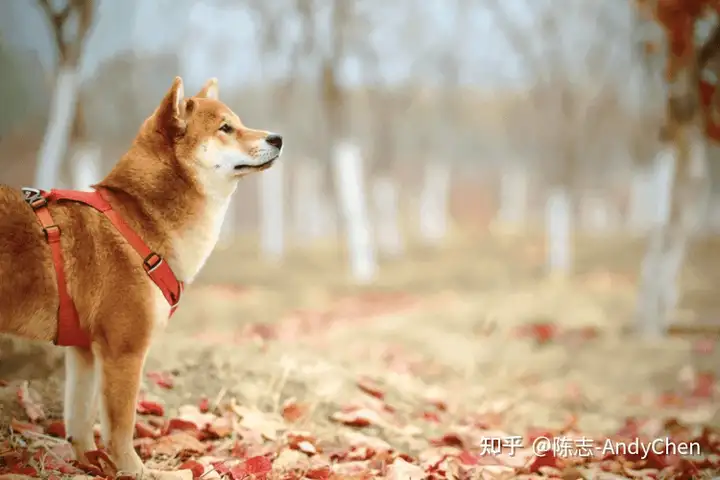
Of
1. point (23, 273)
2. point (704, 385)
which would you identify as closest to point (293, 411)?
point (23, 273)

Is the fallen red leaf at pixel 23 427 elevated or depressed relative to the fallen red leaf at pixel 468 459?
elevated

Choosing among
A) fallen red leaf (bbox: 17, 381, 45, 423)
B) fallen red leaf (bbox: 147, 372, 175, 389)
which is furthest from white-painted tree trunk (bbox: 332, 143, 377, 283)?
fallen red leaf (bbox: 17, 381, 45, 423)

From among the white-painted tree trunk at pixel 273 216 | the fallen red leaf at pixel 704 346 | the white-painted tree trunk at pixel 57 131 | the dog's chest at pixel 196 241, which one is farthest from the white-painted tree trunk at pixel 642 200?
the dog's chest at pixel 196 241

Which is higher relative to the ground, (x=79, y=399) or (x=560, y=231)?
(x=560, y=231)

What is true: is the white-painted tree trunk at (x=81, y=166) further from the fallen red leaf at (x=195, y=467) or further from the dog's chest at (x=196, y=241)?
the fallen red leaf at (x=195, y=467)

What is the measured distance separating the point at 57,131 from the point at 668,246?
4963 mm

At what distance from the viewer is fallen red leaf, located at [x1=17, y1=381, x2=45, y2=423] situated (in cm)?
208

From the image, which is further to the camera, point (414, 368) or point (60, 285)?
point (414, 368)

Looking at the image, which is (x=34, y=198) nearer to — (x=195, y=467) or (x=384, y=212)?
(x=195, y=467)

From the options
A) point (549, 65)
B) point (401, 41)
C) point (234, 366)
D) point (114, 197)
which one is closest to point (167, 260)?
point (114, 197)

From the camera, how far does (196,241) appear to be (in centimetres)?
187

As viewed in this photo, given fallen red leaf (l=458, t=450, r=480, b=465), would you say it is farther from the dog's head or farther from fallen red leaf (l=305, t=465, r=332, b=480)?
the dog's head

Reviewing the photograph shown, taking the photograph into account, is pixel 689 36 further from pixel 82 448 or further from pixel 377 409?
pixel 82 448

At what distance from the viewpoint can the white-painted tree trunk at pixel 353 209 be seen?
8562 millimetres
